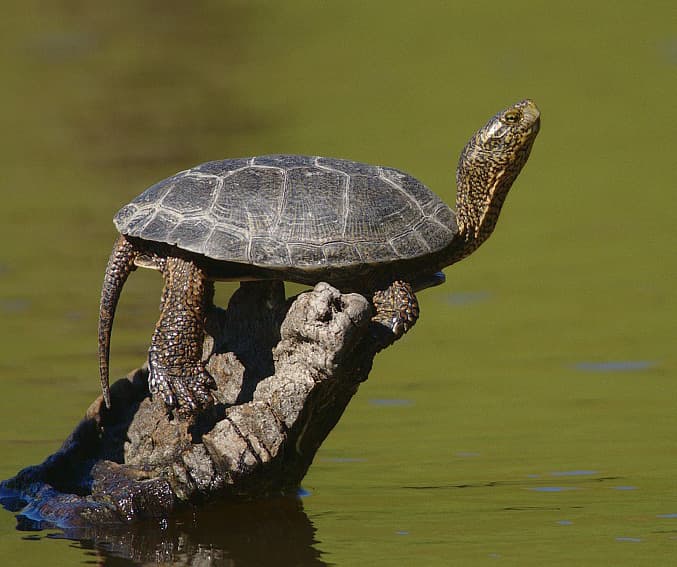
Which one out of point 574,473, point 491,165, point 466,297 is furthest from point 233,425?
point 466,297

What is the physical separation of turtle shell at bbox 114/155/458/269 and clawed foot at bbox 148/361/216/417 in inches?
21.7

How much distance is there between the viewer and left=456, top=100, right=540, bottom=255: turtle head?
21.8 ft

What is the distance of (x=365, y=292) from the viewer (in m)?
6.53

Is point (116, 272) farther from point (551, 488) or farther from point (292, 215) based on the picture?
point (551, 488)

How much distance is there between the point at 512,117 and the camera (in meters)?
6.66

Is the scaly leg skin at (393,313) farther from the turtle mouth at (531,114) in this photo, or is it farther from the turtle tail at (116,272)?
the turtle tail at (116,272)

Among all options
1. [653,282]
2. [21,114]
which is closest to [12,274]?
[653,282]

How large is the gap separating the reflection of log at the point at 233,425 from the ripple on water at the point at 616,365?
365 cm

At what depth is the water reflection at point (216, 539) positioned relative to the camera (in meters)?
6.22

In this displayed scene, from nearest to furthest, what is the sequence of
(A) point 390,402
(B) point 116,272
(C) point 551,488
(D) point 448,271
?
(B) point 116,272, (C) point 551,488, (A) point 390,402, (D) point 448,271

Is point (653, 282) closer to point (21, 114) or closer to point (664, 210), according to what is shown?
point (664, 210)

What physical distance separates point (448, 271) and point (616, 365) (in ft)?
11.8

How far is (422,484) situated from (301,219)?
5.74 feet

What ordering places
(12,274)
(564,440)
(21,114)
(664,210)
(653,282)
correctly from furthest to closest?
(21,114)
(664,210)
(12,274)
(653,282)
(564,440)
